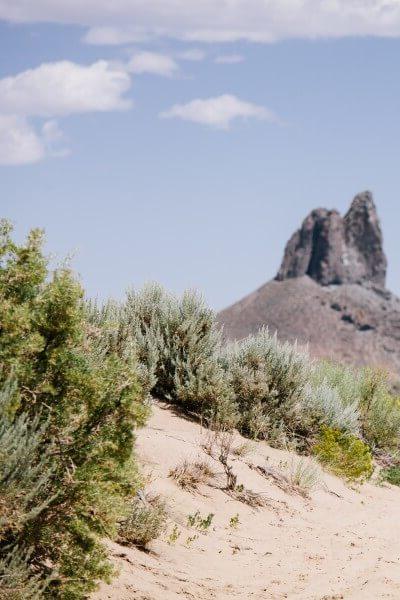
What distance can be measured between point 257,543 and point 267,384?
13.6 ft

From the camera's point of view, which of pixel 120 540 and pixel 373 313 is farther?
pixel 373 313

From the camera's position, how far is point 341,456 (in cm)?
1221

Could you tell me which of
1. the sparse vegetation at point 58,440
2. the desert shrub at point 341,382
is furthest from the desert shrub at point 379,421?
the sparse vegetation at point 58,440

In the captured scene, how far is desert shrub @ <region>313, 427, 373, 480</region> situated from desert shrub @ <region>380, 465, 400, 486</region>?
31.0 inches

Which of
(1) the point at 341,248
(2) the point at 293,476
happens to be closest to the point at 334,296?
(1) the point at 341,248

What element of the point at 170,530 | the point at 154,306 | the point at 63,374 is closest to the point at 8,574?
the point at 63,374

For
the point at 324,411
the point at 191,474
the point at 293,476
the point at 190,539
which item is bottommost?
the point at 190,539

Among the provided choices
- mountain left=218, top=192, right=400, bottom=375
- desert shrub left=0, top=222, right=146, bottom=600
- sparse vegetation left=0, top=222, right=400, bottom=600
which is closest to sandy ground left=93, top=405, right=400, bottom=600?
sparse vegetation left=0, top=222, right=400, bottom=600

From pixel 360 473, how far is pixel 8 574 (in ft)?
26.2

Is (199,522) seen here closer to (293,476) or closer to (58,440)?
(293,476)

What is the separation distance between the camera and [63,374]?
5.44m

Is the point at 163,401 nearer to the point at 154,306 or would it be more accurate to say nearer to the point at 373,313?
the point at 154,306

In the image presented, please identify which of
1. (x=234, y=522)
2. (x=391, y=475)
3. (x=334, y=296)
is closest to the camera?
(x=234, y=522)

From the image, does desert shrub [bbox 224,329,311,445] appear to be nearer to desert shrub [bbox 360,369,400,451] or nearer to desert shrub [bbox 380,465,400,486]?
desert shrub [bbox 380,465,400,486]
